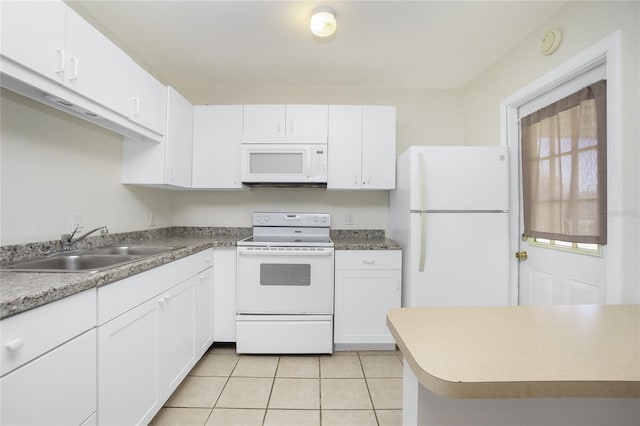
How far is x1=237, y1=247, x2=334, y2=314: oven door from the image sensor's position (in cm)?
218

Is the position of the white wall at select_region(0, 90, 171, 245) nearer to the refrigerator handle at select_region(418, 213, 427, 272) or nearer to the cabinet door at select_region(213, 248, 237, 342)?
the cabinet door at select_region(213, 248, 237, 342)

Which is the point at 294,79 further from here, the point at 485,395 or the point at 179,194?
the point at 485,395

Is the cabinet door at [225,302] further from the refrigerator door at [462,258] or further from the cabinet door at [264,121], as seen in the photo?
the refrigerator door at [462,258]

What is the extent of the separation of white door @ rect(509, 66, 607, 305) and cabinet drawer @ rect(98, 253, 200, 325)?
7.76 feet

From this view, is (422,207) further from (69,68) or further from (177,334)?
(69,68)

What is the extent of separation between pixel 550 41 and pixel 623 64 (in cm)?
56

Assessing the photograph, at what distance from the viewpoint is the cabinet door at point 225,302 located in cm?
225

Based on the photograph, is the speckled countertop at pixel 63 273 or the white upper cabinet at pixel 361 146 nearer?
the speckled countertop at pixel 63 273

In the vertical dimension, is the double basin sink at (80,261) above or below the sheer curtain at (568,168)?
below

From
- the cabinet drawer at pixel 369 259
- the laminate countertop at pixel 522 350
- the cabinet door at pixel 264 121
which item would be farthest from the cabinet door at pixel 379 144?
the laminate countertop at pixel 522 350

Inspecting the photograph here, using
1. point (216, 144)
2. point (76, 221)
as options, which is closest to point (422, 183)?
point (216, 144)

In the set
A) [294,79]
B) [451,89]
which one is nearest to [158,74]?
[294,79]

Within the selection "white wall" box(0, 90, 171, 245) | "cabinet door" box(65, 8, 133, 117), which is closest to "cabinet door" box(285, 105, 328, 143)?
"cabinet door" box(65, 8, 133, 117)

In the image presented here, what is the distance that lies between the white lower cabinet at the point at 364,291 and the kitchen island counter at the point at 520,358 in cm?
132
